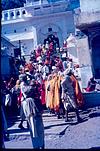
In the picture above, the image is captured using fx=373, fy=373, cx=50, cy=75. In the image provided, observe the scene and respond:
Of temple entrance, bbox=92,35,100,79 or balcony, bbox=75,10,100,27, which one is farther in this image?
temple entrance, bbox=92,35,100,79

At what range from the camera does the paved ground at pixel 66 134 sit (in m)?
8.09

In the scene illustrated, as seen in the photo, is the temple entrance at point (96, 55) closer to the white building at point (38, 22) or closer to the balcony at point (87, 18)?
the balcony at point (87, 18)

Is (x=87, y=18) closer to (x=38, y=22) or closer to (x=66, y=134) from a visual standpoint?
(x=66, y=134)

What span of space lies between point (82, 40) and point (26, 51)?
23.5 meters

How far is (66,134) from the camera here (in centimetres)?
920

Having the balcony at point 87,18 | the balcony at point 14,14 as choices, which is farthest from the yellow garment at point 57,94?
the balcony at point 14,14

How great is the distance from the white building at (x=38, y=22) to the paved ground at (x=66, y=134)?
29057mm

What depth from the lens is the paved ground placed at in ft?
26.5

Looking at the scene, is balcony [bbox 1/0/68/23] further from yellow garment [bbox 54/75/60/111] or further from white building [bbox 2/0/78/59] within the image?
yellow garment [bbox 54/75/60/111]

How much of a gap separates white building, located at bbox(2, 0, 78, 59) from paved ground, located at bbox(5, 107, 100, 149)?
1144 inches

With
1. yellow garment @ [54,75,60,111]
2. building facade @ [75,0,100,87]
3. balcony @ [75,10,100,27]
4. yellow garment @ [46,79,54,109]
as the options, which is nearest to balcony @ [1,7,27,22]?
building facade @ [75,0,100,87]

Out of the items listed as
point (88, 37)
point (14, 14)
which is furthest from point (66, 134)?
point (14, 14)

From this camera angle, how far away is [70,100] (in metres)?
10.3

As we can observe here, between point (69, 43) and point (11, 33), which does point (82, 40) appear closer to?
point (69, 43)
